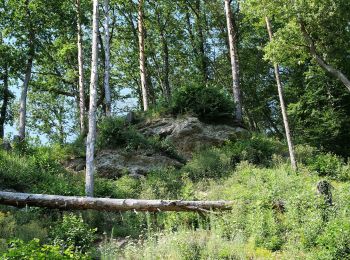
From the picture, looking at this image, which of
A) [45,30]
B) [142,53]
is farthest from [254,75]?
[45,30]

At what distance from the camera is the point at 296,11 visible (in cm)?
1753

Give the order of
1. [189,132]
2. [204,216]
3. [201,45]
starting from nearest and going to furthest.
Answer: [204,216] < [189,132] < [201,45]

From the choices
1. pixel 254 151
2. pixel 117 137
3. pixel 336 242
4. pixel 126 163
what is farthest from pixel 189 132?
pixel 336 242

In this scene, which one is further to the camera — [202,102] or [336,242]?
[202,102]

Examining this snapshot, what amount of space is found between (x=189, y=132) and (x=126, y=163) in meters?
3.66

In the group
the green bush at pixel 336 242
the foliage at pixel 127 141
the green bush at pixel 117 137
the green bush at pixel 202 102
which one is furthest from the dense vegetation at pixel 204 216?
the green bush at pixel 202 102

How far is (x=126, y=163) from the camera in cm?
1700

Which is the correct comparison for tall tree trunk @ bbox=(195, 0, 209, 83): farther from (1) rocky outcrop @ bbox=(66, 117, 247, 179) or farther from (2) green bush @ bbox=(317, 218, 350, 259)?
(2) green bush @ bbox=(317, 218, 350, 259)

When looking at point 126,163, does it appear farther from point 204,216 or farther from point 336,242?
point 336,242

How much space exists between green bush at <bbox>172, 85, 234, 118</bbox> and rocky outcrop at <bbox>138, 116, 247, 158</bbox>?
564 millimetres

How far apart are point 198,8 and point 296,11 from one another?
15127 mm

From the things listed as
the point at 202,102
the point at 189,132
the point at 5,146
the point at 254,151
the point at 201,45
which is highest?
the point at 201,45

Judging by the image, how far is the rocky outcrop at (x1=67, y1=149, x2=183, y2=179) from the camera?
53.8 ft

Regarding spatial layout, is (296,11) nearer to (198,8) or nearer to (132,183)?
(132,183)
